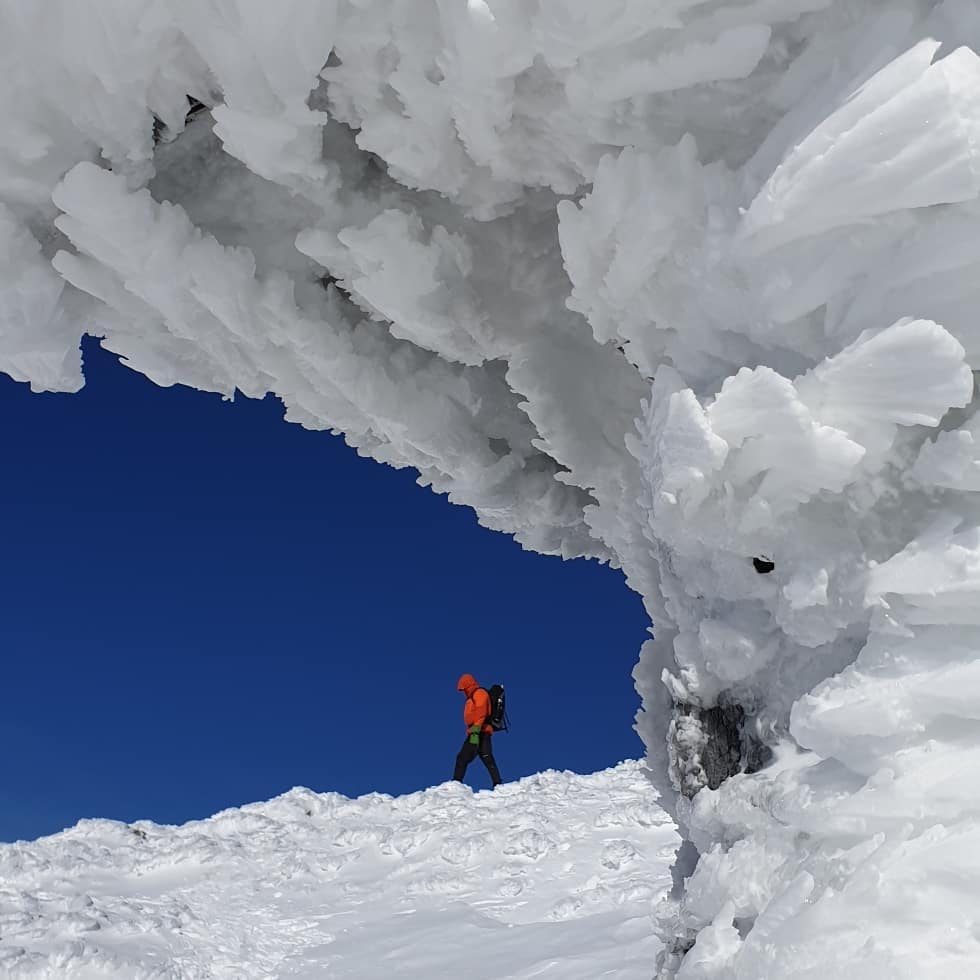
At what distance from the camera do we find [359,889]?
31.1ft

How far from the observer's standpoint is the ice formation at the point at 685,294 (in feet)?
6.68

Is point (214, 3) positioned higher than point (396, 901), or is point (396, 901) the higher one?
point (214, 3)

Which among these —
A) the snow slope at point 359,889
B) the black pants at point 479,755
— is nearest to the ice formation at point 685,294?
the snow slope at point 359,889

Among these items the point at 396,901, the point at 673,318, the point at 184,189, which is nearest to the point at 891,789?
the point at 673,318

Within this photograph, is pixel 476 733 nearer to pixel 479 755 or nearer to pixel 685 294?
pixel 479 755

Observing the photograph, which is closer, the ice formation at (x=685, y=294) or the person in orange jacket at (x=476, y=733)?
the ice formation at (x=685, y=294)

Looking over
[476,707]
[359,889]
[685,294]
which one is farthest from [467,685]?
[685,294]

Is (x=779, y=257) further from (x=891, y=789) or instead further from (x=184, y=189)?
(x=184, y=189)

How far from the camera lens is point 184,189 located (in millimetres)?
3814

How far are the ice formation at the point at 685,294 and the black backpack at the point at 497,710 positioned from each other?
34.6 feet

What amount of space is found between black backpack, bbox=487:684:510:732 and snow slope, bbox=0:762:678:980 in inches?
65.6

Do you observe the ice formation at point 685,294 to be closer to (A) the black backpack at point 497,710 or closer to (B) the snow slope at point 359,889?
(B) the snow slope at point 359,889

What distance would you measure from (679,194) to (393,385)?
1813mm

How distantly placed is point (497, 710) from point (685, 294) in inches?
483
